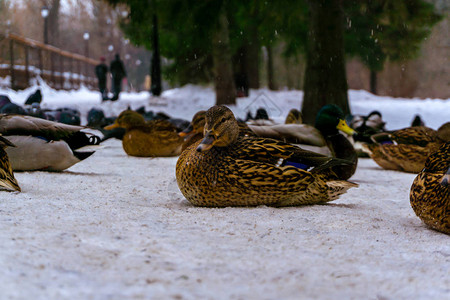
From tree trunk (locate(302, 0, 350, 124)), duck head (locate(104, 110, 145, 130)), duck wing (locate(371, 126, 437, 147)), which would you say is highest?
tree trunk (locate(302, 0, 350, 124))

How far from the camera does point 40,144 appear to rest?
5.04m

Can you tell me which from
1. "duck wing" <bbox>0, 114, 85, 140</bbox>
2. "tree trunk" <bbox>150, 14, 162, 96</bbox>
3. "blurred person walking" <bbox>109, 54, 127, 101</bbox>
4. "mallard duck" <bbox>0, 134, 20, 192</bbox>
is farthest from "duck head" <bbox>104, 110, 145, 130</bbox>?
"blurred person walking" <bbox>109, 54, 127, 101</bbox>

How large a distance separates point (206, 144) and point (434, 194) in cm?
151

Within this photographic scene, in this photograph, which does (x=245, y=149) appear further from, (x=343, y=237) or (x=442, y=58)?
(x=442, y=58)

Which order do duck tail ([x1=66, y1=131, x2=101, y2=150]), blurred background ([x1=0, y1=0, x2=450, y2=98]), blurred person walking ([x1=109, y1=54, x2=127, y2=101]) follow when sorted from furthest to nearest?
blurred person walking ([x1=109, y1=54, x2=127, y2=101]) < blurred background ([x1=0, y1=0, x2=450, y2=98]) < duck tail ([x1=66, y1=131, x2=101, y2=150])

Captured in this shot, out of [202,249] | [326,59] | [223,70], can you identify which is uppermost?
[223,70]

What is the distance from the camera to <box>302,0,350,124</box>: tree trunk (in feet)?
40.1

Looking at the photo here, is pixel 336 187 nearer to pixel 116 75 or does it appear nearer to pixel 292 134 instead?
pixel 292 134

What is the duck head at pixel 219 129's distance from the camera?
144 inches

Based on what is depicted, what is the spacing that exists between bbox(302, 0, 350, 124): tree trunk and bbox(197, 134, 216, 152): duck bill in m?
8.82

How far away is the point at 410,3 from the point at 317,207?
37.8 feet

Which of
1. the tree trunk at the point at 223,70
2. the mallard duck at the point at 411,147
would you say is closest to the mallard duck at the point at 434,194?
the mallard duck at the point at 411,147

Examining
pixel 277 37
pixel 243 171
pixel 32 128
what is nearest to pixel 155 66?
pixel 277 37

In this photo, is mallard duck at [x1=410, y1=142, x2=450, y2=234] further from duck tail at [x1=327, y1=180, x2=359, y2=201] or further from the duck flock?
duck tail at [x1=327, y1=180, x2=359, y2=201]
